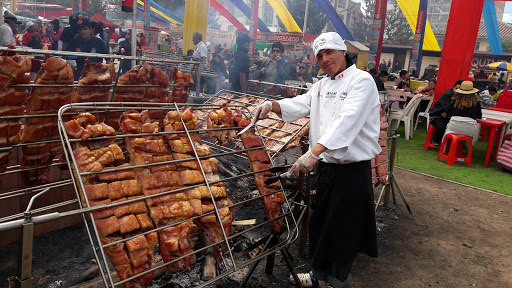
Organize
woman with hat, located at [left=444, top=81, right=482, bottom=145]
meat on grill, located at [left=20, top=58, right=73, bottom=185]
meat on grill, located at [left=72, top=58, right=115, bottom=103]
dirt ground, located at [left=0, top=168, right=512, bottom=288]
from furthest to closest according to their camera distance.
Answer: woman with hat, located at [left=444, top=81, right=482, bottom=145], dirt ground, located at [left=0, top=168, right=512, bottom=288], meat on grill, located at [left=72, top=58, right=115, bottom=103], meat on grill, located at [left=20, top=58, right=73, bottom=185]

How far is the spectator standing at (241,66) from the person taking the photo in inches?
414

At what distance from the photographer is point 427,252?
4590mm

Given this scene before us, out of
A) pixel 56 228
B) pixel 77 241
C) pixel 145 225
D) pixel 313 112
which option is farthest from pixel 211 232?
pixel 56 228

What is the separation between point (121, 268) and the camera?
6.98 ft

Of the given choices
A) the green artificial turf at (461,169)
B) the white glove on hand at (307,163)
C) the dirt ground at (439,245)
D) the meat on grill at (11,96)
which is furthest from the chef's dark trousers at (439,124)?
the meat on grill at (11,96)

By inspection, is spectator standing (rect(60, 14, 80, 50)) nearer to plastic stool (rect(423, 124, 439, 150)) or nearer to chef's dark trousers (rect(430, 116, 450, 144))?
chef's dark trousers (rect(430, 116, 450, 144))

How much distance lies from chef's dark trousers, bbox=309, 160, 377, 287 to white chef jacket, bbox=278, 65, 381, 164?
15 centimetres

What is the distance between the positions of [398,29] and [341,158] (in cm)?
6039

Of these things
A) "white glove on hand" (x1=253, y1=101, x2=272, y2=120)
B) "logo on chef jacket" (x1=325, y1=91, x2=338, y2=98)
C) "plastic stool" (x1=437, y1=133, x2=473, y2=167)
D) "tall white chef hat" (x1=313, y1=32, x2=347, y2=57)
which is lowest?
"plastic stool" (x1=437, y1=133, x2=473, y2=167)

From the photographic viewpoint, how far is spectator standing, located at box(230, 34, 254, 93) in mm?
10523

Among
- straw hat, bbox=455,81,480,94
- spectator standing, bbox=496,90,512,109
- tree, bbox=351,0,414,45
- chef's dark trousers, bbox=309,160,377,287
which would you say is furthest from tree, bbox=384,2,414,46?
chef's dark trousers, bbox=309,160,377,287

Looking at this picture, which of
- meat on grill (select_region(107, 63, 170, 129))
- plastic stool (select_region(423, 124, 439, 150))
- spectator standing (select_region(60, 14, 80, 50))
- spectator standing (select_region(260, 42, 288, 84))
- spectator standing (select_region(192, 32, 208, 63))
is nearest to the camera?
meat on grill (select_region(107, 63, 170, 129))

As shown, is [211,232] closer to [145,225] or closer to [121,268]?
[145,225]

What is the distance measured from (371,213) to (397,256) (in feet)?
4.86
